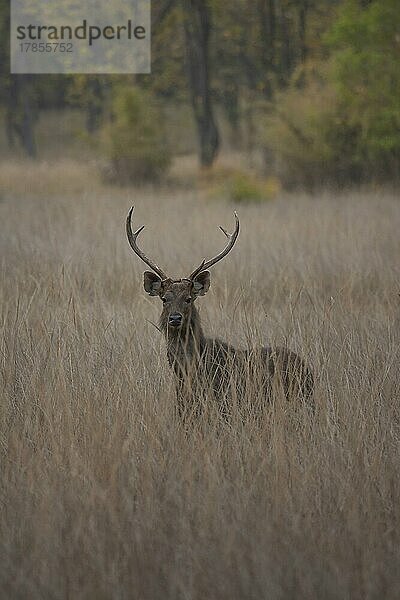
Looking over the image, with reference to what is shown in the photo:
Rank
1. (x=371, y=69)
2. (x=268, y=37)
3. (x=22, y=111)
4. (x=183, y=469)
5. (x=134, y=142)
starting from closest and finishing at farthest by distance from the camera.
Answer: (x=183, y=469) < (x=371, y=69) < (x=134, y=142) < (x=268, y=37) < (x=22, y=111)

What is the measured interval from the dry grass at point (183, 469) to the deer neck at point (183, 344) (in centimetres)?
17

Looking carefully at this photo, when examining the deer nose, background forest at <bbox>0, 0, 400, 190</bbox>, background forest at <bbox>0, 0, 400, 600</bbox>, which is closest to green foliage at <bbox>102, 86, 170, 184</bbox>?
background forest at <bbox>0, 0, 400, 190</bbox>

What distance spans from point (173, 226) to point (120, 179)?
37.9 feet

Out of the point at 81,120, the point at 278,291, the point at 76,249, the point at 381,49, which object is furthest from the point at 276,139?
the point at 81,120

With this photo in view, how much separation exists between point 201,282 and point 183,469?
52.5 inches

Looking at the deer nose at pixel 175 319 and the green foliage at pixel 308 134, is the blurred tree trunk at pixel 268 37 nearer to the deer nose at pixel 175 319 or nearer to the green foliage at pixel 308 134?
the green foliage at pixel 308 134

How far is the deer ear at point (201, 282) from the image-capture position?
5.34 metres

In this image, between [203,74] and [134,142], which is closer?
[134,142]

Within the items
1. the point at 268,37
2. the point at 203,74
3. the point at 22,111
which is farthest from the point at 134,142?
the point at 22,111

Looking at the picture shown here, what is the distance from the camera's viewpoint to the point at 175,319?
509 centimetres

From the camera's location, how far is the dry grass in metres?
3.59

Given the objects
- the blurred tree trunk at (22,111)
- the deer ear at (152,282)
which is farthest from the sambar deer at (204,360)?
the blurred tree trunk at (22,111)

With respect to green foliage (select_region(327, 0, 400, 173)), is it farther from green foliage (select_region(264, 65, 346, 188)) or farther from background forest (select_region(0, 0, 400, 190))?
green foliage (select_region(264, 65, 346, 188))

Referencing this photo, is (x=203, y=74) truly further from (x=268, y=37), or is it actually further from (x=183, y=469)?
(x=183, y=469)
